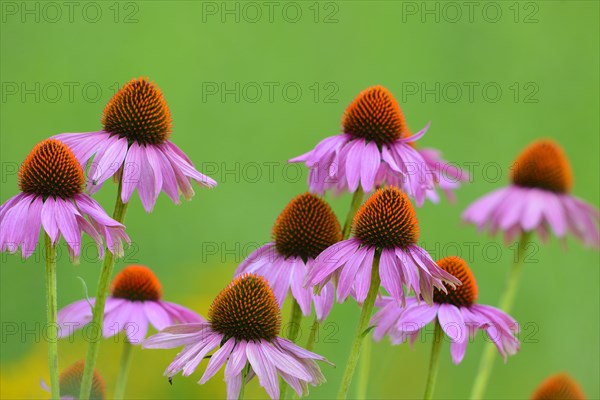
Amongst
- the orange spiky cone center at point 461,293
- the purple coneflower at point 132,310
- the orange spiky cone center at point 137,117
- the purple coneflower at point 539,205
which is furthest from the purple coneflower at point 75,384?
the purple coneflower at point 539,205

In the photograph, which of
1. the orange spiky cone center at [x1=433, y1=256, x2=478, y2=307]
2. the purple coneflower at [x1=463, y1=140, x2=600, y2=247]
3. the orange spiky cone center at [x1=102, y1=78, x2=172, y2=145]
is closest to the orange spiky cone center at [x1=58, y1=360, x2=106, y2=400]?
the orange spiky cone center at [x1=102, y1=78, x2=172, y2=145]

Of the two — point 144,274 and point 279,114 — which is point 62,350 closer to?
point 144,274

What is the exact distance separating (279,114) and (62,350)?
3140 millimetres

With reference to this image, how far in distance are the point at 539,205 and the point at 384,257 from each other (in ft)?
4.50

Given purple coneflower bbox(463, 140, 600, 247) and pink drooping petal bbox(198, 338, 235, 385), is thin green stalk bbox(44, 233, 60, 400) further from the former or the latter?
purple coneflower bbox(463, 140, 600, 247)

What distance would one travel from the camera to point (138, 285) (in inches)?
74.3

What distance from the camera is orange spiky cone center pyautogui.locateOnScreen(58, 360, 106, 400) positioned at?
5.69ft

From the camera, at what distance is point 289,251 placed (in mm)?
1772

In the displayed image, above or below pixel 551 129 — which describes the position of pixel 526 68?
above

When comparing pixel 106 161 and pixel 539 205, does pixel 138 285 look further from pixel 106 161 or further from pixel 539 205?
pixel 539 205

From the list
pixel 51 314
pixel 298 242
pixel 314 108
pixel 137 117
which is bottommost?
A: pixel 51 314

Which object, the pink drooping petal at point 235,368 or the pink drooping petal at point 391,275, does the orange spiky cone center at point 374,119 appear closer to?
the pink drooping petal at point 391,275

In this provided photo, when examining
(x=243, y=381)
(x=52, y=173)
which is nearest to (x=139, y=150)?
(x=52, y=173)

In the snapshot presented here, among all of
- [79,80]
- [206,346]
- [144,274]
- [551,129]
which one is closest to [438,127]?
[551,129]
